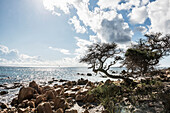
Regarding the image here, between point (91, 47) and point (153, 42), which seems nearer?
point (153, 42)

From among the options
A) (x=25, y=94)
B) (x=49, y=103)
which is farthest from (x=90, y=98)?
(x=25, y=94)

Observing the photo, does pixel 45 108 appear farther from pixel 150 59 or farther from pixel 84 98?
pixel 150 59

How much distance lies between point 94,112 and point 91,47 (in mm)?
9214

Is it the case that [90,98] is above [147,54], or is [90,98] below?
below

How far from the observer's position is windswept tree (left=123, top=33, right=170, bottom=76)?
10212 millimetres

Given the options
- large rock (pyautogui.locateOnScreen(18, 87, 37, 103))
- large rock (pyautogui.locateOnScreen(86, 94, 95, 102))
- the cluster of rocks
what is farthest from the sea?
large rock (pyautogui.locateOnScreen(86, 94, 95, 102))

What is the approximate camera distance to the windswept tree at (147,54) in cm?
1021

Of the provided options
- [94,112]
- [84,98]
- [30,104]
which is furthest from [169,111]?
[30,104]

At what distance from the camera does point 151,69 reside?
10953 millimetres

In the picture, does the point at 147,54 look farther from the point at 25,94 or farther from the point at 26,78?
the point at 26,78

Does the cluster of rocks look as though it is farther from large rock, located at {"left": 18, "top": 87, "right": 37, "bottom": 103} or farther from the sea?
the sea

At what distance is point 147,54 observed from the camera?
10.6 metres

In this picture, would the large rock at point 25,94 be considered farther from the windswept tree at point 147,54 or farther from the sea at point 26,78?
the windswept tree at point 147,54

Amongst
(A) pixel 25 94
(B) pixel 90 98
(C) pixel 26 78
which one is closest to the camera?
(B) pixel 90 98
